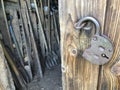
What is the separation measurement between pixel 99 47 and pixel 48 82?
7.02ft

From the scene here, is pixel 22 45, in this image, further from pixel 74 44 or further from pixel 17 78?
pixel 74 44

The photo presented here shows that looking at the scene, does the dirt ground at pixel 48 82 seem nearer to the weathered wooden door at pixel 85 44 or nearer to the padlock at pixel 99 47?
the weathered wooden door at pixel 85 44

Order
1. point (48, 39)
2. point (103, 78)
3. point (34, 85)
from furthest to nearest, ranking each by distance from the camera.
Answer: point (48, 39), point (34, 85), point (103, 78)

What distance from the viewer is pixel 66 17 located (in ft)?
1.75

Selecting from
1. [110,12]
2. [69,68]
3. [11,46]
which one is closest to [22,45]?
[11,46]

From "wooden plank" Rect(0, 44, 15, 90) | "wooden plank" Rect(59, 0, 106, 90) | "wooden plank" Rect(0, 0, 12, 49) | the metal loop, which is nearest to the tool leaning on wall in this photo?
"wooden plank" Rect(0, 0, 12, 49)

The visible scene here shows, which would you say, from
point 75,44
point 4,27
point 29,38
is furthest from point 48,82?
point 75,44

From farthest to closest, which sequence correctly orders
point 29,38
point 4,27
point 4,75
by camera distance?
point 29,38, point 4,27, point 4,75

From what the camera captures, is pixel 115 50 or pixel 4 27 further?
pixel 4 27

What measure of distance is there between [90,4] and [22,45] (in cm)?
210

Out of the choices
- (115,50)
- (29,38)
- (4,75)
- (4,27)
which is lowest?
(4,75)

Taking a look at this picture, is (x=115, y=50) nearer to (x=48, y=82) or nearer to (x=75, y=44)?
(x=75, y=44)

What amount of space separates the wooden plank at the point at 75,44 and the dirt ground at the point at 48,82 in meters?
1.83

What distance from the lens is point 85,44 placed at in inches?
21.0
